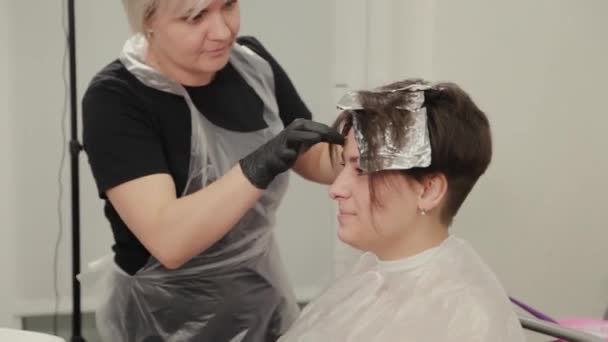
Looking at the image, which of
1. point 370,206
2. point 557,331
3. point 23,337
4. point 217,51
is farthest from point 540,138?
point 23,337

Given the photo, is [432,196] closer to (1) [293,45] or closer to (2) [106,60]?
(1) [293,45]

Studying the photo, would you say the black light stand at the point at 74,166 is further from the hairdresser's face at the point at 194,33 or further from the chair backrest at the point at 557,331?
the chair backrest at the point at 557,331

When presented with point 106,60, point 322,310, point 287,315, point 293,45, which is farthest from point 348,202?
point 106,60

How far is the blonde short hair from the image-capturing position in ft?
3.82

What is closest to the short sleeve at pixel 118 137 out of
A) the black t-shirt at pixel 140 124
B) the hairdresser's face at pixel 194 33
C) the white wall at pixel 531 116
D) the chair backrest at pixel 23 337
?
the black t-shirt at pixel 140 124

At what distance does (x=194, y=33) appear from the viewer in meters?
1.19

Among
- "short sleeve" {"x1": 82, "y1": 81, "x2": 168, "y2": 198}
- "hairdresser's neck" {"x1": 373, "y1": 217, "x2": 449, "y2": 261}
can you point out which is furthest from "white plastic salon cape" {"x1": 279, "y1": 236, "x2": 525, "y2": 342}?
"short sleeve" {"x1": 82, "y1": 81, "x2": 168, "y2": 198}

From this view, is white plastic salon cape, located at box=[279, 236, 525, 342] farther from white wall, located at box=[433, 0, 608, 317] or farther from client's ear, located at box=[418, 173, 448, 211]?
white wall, located at box=[433, 0, 608, 317]

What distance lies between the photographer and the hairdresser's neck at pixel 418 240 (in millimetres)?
1164

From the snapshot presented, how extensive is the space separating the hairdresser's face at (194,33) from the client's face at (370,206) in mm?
286

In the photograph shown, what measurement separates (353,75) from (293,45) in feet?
0.74

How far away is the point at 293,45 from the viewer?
6.88 feet

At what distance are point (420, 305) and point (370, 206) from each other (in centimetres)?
18

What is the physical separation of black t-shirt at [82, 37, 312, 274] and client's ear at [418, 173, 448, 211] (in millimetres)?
360
